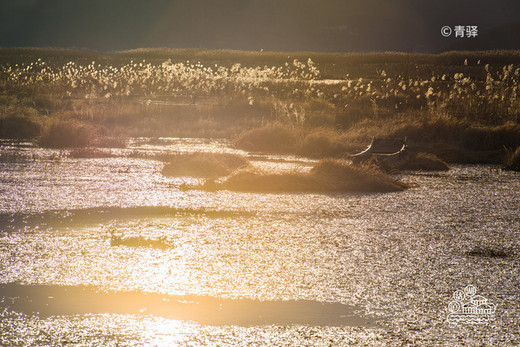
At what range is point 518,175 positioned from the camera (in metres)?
15.1

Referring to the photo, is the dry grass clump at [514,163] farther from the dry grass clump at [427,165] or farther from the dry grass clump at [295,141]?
the dry grass clump at [295,141]

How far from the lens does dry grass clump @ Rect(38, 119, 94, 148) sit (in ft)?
61.3

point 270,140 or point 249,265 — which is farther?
point 270,140

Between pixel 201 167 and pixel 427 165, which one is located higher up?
pixel 201 167

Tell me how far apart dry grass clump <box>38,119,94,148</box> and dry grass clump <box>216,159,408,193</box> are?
25.1 feet

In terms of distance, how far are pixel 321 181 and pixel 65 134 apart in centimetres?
904

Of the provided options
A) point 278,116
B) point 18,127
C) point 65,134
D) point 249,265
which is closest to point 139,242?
point 249,265

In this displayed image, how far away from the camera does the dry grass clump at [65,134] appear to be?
18672 mm

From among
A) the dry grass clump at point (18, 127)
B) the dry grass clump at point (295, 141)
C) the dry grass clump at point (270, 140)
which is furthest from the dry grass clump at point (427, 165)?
the dry grass clump at point (18, 127)

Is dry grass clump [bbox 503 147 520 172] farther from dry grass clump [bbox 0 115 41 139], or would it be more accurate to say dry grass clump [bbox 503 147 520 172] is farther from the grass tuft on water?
dry grass clump [bbox 0 115 41 139]

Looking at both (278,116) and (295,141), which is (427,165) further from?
(278,116)

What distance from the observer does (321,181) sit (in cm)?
1255

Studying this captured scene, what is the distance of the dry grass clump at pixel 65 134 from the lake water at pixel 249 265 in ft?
21.5

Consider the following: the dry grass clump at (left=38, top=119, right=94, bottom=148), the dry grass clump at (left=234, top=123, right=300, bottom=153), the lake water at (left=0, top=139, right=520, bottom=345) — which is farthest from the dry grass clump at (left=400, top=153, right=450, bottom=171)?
the dry grass clump at (left=38, top=119, right=94, bottom=148)
